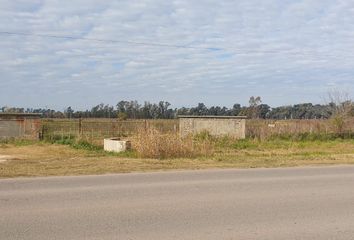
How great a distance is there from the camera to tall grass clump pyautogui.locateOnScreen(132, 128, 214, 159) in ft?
64.9

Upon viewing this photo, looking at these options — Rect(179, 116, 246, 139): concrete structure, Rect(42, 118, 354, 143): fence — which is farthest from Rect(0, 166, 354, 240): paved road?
Rect(179, 116, 246, 139): concrete structure

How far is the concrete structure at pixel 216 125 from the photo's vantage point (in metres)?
34.0

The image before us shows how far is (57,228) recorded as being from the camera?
7.11 meters

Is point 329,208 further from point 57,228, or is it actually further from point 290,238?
point 57,228

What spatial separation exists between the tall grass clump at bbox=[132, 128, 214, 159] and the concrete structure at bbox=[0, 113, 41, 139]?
1491cm

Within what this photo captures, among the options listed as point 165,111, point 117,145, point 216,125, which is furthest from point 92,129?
point 165,111

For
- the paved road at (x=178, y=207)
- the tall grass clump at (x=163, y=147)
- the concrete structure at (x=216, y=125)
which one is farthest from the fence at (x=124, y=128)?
the paved road at (x=178, y=207)

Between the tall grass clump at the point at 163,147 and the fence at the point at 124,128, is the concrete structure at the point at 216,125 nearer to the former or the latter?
the fence at the point at 124,128

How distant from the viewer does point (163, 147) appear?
19.8m

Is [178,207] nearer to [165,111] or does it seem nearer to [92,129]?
[92,129]

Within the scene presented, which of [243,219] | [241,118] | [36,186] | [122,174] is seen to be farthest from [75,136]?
[243,219]

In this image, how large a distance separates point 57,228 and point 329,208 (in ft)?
15.3

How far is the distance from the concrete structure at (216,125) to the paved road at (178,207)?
2076 cm

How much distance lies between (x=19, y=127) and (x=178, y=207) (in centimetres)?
2700
